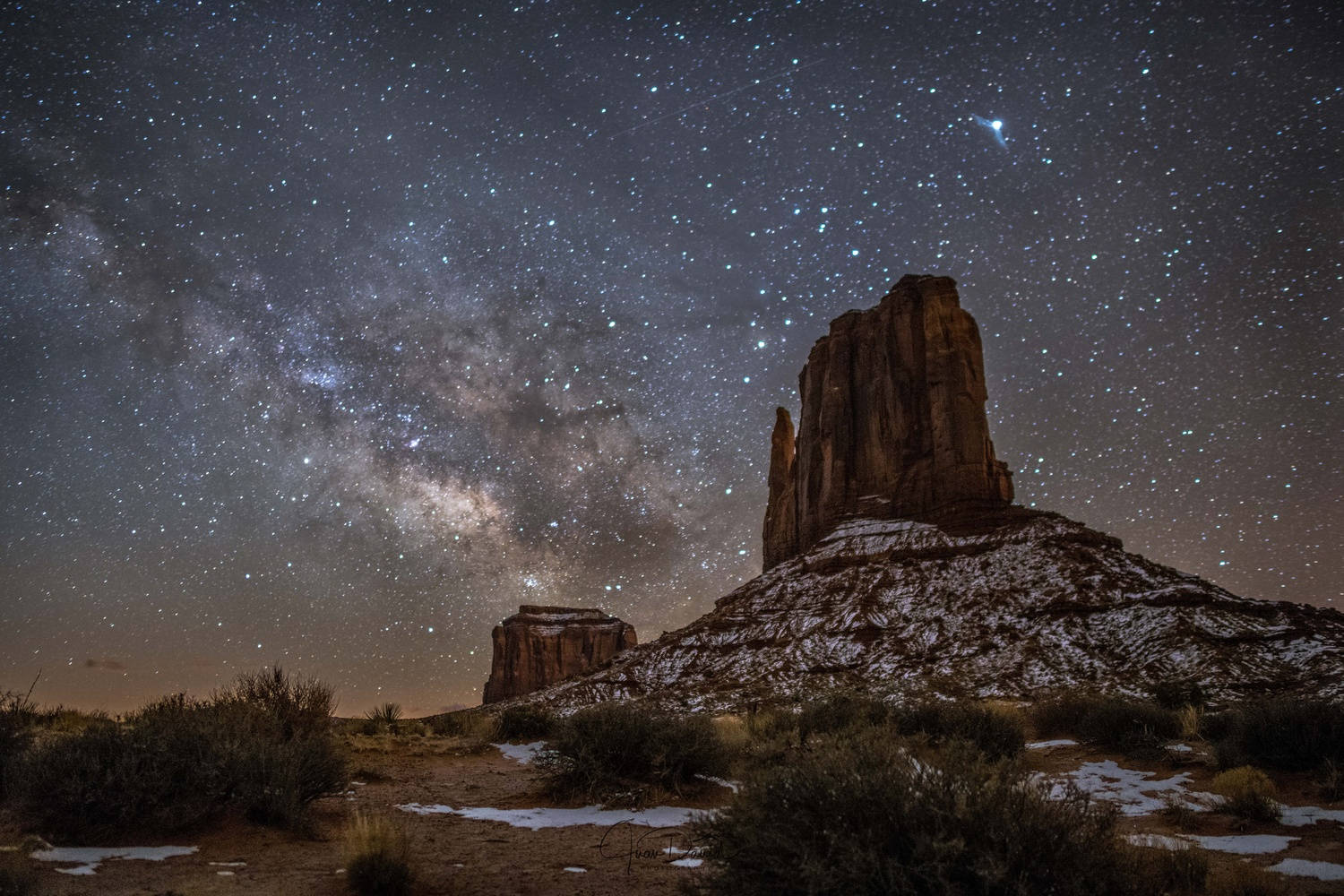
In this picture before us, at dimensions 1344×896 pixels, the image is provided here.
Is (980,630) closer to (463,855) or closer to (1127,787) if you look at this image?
(1127,787)

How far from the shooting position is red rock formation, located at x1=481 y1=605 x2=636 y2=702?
90.3m

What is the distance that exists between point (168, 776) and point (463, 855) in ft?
9.66

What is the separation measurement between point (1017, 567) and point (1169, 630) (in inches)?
409

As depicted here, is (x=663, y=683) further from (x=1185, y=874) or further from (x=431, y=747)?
(x=1185, y=874)

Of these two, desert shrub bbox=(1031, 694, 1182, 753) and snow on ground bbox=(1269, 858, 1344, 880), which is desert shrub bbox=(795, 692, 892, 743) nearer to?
desert shrub bbox=(1031, 694, 1182, 753)

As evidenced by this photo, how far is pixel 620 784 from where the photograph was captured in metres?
8.89

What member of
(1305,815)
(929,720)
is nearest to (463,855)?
(1305,815)

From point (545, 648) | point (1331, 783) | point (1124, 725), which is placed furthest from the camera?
point (545, 648)

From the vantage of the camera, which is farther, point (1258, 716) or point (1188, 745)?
point (1188, 745)

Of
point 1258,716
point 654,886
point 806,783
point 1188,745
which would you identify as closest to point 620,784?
point 654,886

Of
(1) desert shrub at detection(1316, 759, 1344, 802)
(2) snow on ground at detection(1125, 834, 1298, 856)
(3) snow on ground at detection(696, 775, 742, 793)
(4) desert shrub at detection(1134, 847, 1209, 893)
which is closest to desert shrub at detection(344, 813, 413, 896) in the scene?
(4) desert shrub at detection(1134, 847, 1209, 893)

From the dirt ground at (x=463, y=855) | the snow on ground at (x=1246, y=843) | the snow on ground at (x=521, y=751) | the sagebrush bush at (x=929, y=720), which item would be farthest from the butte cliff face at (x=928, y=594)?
the dirt ground at (x=463, y=855)

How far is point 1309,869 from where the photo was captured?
5.41 m

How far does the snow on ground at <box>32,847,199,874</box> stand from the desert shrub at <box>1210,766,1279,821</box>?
10781 millimetres
